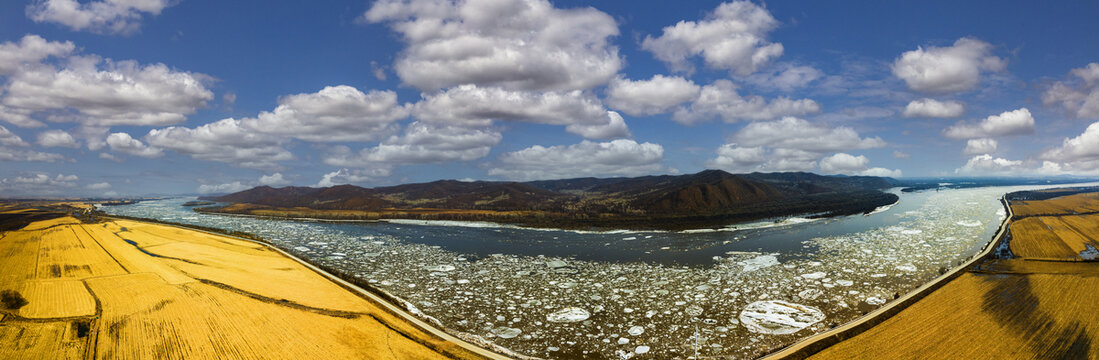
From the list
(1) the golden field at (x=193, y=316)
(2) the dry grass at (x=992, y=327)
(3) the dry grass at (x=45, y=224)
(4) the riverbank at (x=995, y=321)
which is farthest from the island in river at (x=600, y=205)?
(1) the golden field at (x=193, y=316)

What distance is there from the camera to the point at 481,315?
54.4 feet

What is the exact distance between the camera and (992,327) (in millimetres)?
13914

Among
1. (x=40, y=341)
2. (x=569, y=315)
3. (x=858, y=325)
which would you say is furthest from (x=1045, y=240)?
(x=40, y=341)

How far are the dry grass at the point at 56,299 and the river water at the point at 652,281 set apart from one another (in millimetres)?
10665

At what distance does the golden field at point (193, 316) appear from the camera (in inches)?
490

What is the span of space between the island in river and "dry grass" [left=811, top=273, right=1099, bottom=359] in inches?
1183

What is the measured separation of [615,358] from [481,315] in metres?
6.24

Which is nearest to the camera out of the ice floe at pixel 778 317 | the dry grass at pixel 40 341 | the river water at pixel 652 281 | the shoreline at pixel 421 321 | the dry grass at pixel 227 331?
the dry grass at pixel 40 341

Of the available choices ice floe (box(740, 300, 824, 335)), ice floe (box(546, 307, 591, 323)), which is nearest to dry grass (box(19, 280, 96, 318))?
ice floe (box(546, 307, 591, 323))

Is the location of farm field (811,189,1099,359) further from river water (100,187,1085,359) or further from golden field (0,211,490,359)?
golden field (0,211,490,359)

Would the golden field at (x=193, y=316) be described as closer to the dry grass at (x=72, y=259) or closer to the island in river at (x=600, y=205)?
the dry grass at (x=72, y=259)

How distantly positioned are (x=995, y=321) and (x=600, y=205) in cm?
7420

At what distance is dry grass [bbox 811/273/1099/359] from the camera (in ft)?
40.0

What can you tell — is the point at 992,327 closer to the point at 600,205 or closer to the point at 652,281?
the point at 652,281
